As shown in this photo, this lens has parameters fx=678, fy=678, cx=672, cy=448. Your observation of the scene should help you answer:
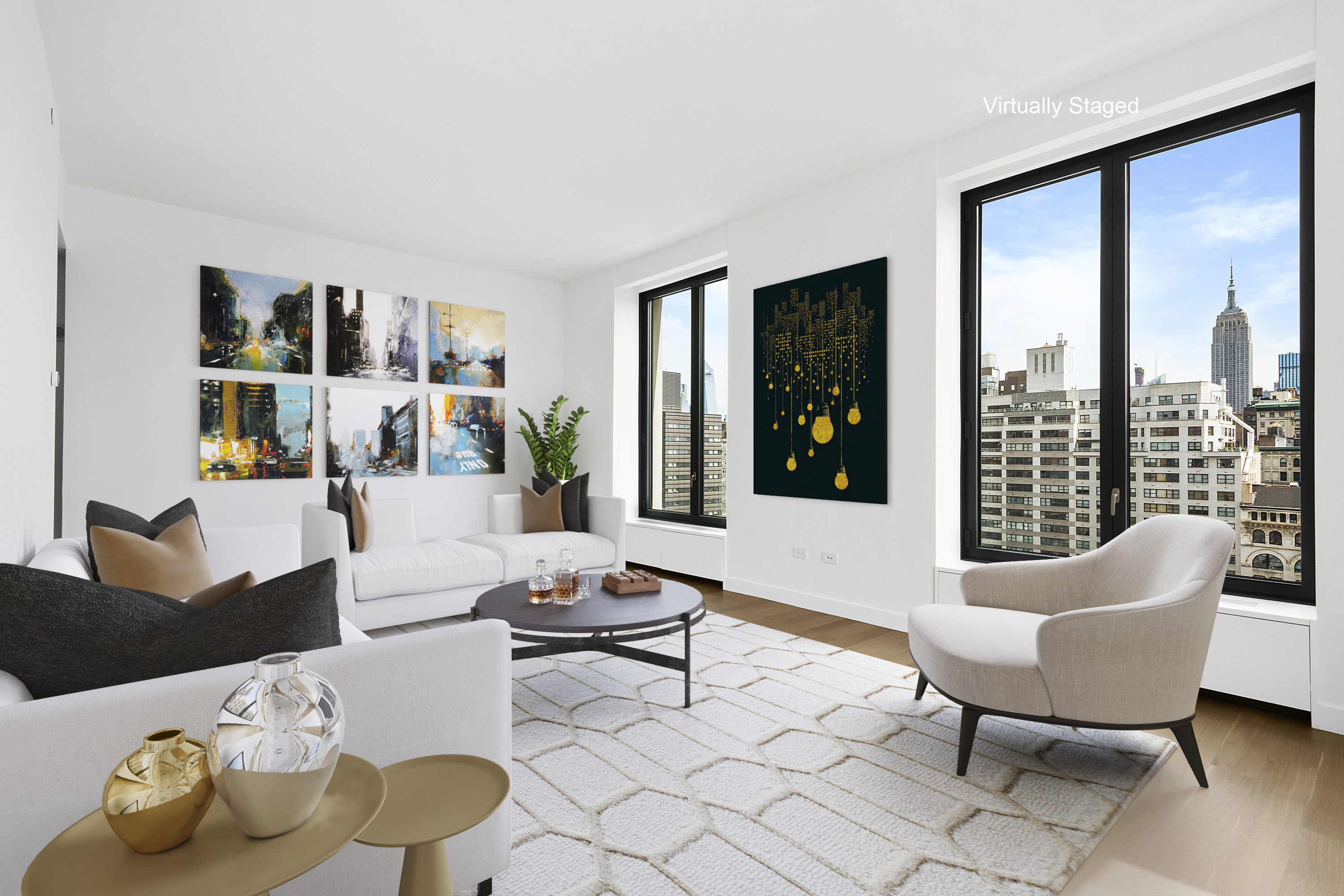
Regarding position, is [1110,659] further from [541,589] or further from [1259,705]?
[541,589]

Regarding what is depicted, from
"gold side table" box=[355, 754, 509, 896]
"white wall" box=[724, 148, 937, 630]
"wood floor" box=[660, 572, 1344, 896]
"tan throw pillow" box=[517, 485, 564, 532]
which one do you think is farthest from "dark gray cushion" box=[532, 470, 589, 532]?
"gold side table" box=[355, 754, 509, 896]

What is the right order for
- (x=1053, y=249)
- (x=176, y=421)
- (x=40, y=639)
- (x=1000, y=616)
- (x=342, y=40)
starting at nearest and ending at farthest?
(x=40, y=639) → (x=1000, y=616) → (x=342, y=40) → (x=1053, y=249) → (x=176, y=421)

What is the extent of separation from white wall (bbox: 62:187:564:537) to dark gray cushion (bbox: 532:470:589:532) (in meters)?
1.84

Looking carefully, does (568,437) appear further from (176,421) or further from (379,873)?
(379,873)

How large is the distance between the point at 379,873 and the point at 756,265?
14.8 ft

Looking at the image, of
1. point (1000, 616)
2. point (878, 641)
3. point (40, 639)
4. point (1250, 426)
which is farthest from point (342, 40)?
point (1250, 426)

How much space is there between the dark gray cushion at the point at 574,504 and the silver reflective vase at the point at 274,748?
399 centimetres

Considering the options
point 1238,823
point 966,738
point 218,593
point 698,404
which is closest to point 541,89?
point 218,593

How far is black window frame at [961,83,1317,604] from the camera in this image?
2.88 metres

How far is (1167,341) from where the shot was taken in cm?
328

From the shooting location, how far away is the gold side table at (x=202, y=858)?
796 millimetres

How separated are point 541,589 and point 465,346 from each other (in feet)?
13.4

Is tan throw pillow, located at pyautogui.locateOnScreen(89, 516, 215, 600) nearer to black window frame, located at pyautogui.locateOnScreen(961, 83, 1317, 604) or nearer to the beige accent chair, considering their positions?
the beige accent chair

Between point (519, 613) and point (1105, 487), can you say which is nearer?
point (519, 613)
